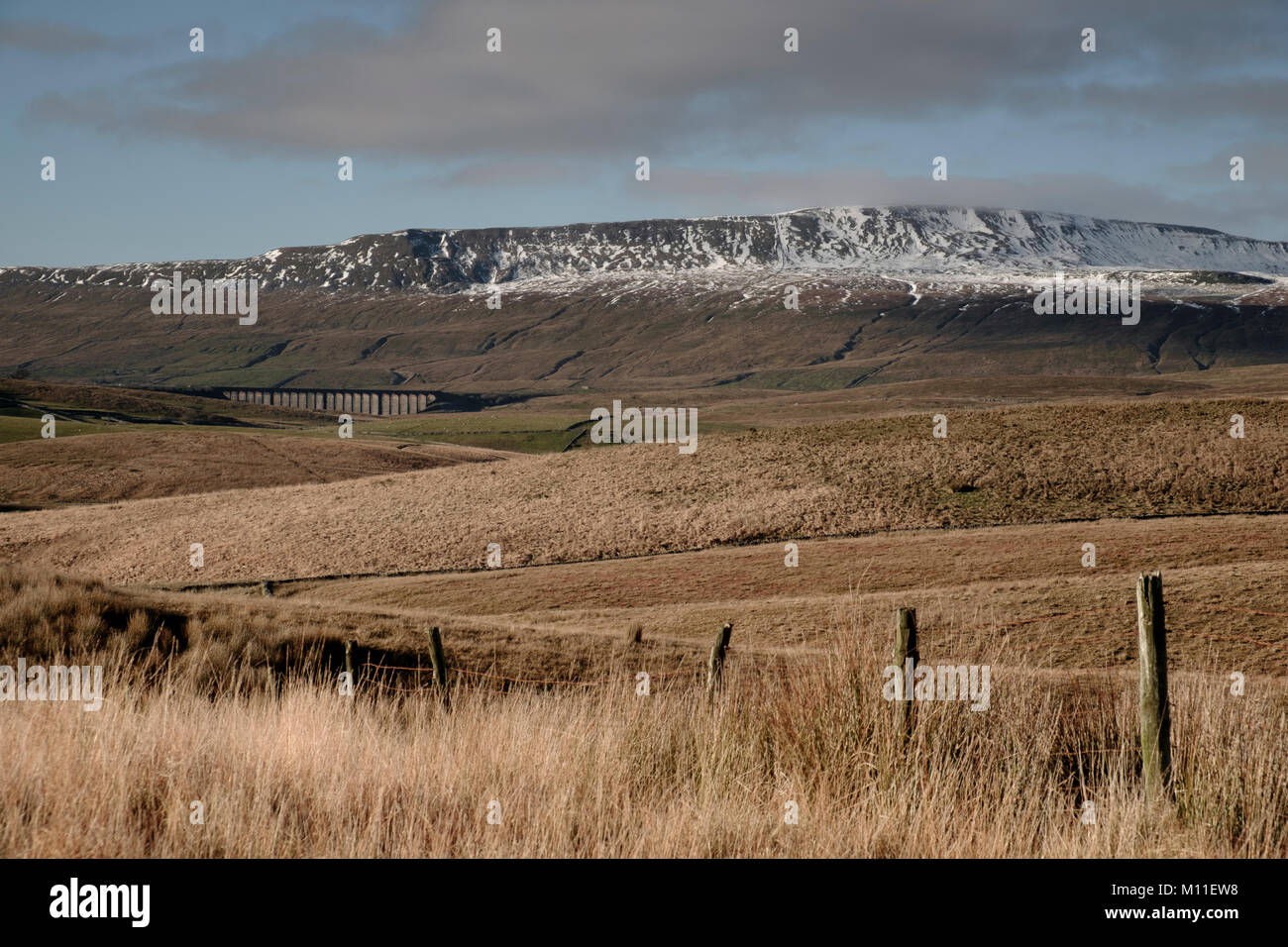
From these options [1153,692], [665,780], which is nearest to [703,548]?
[1153,692]

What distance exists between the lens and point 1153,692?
7.72 meters

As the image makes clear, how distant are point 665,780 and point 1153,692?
3.39 meters

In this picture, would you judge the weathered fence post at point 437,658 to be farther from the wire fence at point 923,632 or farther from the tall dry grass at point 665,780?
the tall dry grass at point 665,780

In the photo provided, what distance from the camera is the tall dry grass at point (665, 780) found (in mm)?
5805

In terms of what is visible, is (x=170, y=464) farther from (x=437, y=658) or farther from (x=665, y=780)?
(x=665, y=780)

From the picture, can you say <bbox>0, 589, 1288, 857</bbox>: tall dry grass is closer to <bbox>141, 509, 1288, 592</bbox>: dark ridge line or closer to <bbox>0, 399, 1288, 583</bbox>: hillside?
<bbox>141, 509, 1288, 592</bbox>: dark ridge line

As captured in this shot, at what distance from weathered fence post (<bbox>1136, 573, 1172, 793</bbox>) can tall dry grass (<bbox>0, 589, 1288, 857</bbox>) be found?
0.18 metres

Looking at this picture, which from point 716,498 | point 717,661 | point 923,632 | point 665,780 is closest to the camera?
point 665,780

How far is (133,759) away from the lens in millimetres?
6520

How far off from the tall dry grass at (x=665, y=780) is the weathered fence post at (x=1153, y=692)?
18cm

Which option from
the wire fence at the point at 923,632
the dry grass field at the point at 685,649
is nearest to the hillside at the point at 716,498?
A: the dry grass field at the point at 685,649
